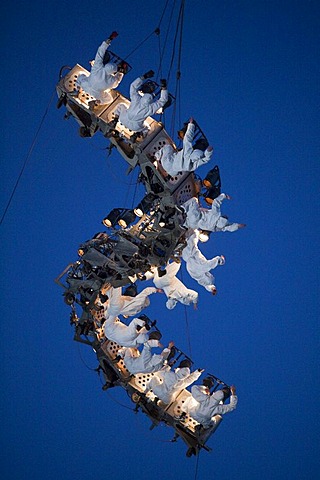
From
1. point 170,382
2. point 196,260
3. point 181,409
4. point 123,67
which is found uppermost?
point 123,67

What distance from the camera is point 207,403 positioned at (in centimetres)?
1263

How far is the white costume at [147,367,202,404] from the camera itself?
42.4 feet

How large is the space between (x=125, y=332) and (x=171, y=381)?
1.13m

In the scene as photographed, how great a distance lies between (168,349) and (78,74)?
4744 mm

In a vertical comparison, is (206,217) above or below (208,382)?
above

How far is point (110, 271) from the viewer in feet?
41.2

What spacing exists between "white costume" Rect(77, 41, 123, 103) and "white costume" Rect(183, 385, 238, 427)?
499cm

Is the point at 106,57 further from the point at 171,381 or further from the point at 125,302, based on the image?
the point at 171,381

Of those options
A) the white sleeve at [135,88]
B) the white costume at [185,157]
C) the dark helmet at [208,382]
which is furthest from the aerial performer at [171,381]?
the white sleeve at [135,88]

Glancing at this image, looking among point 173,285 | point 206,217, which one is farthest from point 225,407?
point 206,217

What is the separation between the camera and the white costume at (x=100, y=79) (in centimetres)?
1141

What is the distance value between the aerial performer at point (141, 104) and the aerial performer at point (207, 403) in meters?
4.43

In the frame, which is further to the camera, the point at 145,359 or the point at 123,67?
the point at 145,359

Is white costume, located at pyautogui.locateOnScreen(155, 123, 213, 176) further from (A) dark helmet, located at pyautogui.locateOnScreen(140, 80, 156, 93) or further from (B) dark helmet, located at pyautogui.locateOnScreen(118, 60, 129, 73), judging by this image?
(B) dark helmet, located at pyautogui.locateOnScreen(118, 60, 129, 73)
